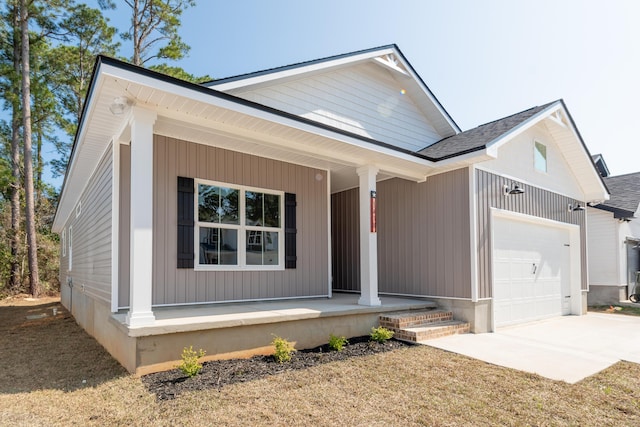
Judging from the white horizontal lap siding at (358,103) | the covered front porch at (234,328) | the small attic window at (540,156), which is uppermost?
the white horizontal lap siding at (358,103)

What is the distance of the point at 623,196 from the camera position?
13.7 meters

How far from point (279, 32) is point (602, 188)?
33.1ft

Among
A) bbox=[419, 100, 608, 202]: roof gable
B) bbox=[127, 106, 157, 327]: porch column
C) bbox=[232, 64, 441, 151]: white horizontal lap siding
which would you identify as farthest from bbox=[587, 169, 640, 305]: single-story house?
bbox=[127, 106, 157, 327]: porch column

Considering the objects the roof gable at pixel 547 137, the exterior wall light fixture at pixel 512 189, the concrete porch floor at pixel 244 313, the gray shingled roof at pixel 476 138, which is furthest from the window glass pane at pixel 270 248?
the exterior wall light fixture at pixel 512 189

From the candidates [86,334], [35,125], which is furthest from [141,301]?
[35,125]

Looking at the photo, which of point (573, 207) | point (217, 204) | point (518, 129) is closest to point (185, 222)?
point (217, 204)

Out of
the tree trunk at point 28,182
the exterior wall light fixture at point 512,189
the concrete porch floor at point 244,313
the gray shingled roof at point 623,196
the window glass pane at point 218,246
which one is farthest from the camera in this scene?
the tree trunk at point 28,182

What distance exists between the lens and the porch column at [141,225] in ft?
13.5

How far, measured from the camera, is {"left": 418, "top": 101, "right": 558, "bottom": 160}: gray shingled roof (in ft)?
22.7

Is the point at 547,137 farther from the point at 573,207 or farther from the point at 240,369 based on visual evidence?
the point at 240,369

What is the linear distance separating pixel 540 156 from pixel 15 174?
19.6 meters

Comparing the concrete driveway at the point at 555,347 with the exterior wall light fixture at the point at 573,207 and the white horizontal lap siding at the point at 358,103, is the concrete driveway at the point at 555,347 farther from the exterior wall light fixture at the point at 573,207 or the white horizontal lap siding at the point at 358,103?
the white horizontal lap siding at the point at 358,103

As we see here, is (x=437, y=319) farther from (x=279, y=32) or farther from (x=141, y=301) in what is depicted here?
(x=279, y=32)

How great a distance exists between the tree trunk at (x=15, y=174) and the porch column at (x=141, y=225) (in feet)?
49.7
